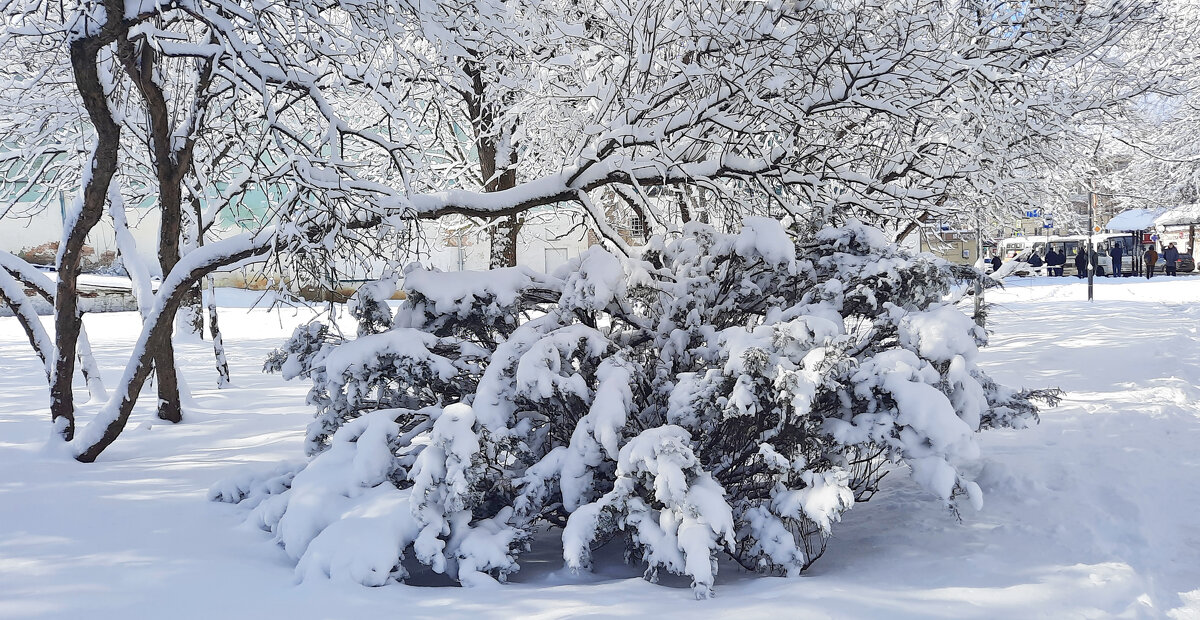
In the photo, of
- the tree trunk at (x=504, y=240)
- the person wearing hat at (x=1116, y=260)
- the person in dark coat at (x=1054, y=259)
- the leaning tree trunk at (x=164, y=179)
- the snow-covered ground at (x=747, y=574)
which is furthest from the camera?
the person in dark coat at (x=1054, y=259)

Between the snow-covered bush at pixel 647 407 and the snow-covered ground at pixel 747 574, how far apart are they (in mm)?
219

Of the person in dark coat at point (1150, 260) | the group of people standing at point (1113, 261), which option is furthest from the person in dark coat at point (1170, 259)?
the person in dark coat at point (1150, 260)

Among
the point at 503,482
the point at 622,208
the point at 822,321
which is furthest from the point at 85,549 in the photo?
the point at 622,208

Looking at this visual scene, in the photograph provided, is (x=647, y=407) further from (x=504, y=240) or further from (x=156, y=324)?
(x=504, y=240)

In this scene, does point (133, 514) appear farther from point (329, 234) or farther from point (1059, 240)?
point (1059, 240)

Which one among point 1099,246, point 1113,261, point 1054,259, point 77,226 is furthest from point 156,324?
point 1099,246

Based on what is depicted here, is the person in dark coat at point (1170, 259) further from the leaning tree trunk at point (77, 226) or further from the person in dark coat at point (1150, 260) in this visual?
the leaning tree trunk at point (77, 226)

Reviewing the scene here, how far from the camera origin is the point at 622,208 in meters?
11.2

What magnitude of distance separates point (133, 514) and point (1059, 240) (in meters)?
38.5

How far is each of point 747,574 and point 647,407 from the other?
3.40 feet

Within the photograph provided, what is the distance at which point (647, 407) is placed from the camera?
4953mm

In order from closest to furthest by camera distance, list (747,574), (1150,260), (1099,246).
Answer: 1. (747,574)
2. (1150,260)
3. (1099,246)

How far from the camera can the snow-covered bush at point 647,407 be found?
4.12 m

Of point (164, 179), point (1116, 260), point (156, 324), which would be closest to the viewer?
point (156, 324)
